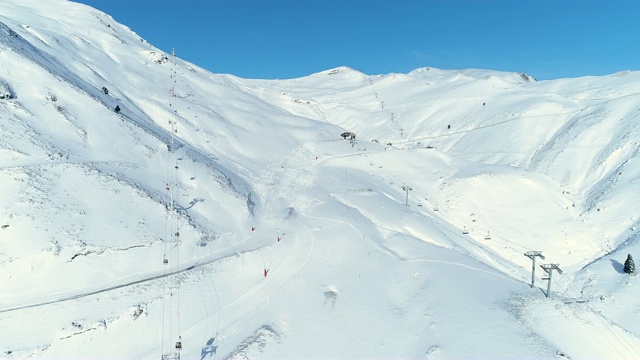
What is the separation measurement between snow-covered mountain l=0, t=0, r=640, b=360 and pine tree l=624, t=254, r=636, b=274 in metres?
0.67

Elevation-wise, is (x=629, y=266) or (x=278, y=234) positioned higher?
(x=278, y=234)

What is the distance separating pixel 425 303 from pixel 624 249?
25.2 metres

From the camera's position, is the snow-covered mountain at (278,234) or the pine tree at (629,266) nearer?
the snow-covered mountain at (278,234)

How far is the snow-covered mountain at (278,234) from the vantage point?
70.6 feet

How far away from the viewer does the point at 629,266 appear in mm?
34812

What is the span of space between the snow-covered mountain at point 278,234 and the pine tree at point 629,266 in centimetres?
67

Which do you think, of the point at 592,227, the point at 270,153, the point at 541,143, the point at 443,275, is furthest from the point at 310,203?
the point at 541,143

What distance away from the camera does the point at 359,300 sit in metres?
25.0

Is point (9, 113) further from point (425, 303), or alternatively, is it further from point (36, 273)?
point (425, 303)

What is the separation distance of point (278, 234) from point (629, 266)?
86.4ft

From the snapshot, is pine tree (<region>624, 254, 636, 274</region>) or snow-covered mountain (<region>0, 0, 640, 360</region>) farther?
pine tree (<region>624, 254, 636, 274</region>)

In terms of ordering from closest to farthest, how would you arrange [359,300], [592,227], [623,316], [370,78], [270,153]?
[359,300] < [623,316] < [592,227] < [270,153] < [370,78]

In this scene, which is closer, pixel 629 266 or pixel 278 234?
pixel 278 234

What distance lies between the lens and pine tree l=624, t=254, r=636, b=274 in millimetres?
34669
